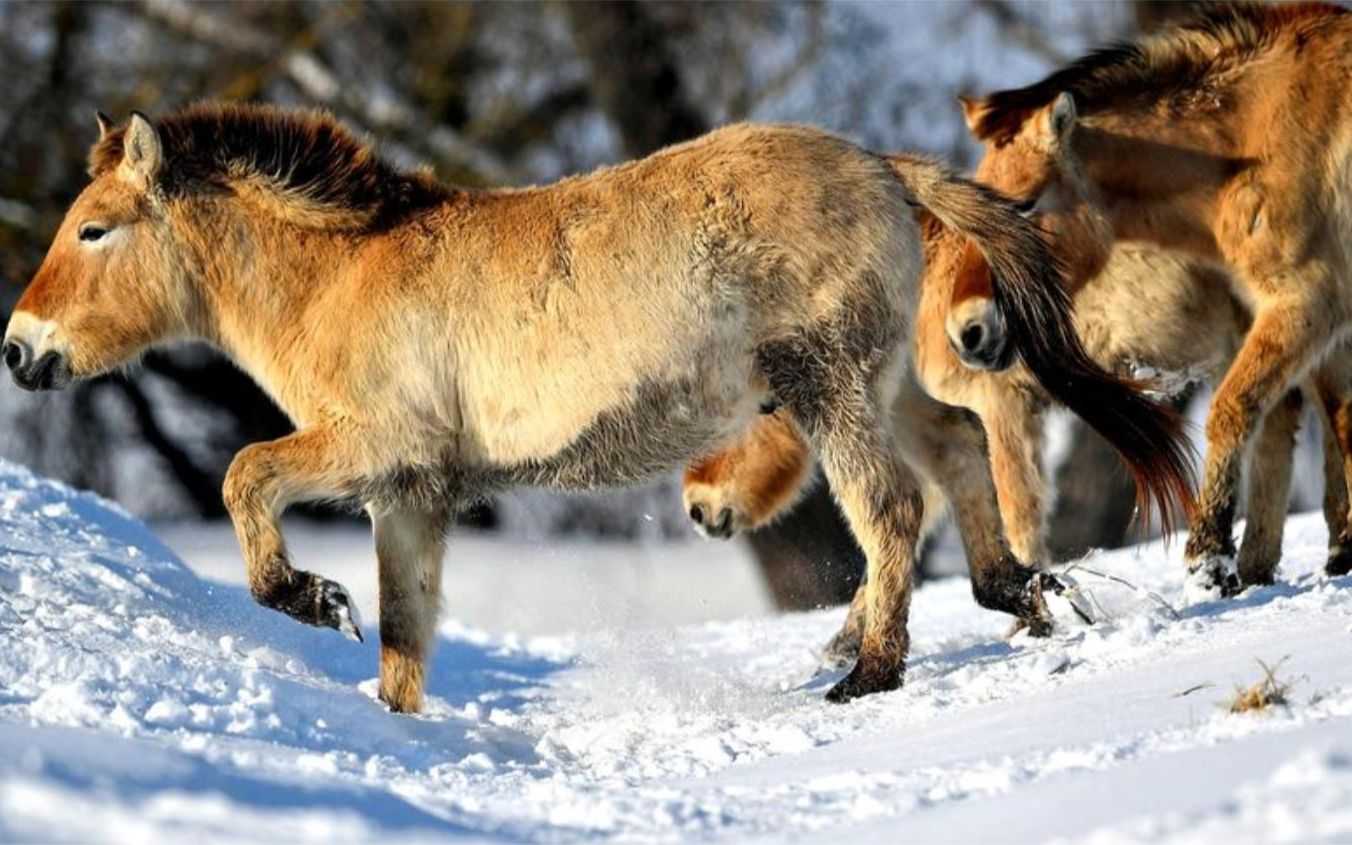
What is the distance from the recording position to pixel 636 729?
6.65 metres

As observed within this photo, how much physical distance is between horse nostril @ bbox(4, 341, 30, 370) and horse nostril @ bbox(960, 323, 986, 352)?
3.38 m

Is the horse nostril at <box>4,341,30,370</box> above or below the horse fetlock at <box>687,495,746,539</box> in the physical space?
above

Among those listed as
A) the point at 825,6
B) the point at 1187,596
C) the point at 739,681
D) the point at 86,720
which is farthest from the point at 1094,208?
the point at 825,6

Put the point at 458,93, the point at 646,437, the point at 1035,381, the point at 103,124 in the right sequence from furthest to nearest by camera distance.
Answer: the point at 458,93 → the point at 1035,381 → the point at 103,124 → the point at 646,437

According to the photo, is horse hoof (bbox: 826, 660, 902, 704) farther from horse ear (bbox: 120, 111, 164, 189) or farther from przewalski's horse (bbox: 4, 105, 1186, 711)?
horse ear (bbox: 120, 111, 164, 189)

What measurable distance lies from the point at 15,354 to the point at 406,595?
65.2 inches

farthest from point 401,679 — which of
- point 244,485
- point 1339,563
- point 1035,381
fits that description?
point 1339,563

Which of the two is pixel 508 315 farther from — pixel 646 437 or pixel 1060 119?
pixel 1060 119

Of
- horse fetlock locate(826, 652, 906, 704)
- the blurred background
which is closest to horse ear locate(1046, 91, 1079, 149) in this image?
horse fetlock locate(826, 652, 906, 704)

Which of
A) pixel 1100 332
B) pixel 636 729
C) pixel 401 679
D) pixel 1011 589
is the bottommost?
pixel 636 729

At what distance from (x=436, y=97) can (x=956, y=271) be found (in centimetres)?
1254

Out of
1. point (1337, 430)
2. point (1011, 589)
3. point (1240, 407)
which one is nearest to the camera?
point (1011, 589)

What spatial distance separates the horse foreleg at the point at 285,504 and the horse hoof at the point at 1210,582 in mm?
3224

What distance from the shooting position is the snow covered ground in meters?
4.41
